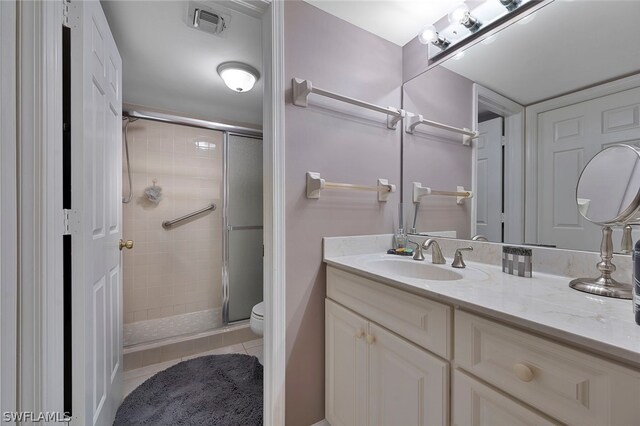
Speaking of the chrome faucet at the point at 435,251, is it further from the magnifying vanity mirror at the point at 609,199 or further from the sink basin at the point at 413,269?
the magnifying vanity mirror at the point at 609,199

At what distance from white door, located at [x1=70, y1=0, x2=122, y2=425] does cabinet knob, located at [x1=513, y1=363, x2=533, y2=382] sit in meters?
1.28

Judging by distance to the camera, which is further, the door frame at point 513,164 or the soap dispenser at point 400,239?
the soap dispenser at point 400,239

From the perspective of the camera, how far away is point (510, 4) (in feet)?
3.62

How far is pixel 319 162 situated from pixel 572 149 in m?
1.01

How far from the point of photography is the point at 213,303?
2.64 metres

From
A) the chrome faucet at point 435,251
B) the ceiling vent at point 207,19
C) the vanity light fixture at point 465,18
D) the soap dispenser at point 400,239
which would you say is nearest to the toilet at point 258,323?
the soap dispenser at point 400,239

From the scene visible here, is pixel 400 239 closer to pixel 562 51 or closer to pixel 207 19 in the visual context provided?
pixel 562 51

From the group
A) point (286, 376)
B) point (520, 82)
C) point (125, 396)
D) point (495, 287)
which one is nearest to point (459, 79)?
point (520, 82)

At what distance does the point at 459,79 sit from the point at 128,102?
2691 millimetres

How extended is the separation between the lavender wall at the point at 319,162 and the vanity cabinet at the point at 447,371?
0.37 feet

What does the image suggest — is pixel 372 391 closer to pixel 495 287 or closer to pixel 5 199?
pixel 495 287

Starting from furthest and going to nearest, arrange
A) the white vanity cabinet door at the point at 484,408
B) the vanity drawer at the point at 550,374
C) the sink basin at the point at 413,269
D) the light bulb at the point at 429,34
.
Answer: the light bulb at the point at 429,34 < the sink basin at the point at 413,269 < the white vanity cabinet door at the point at 484,408 < the vanity drawer at the point at 550,374

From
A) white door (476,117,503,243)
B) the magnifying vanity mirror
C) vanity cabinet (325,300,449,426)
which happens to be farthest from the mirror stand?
vanity cabinet (325,300,449,426)

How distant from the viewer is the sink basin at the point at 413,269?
3.69ft
